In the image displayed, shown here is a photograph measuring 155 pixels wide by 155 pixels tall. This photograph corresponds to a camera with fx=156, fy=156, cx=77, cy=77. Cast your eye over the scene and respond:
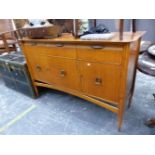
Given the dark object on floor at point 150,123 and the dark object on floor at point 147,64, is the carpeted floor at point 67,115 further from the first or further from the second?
the dark object on floor at point 147,64

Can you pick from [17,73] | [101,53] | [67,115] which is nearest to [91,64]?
[101,53]

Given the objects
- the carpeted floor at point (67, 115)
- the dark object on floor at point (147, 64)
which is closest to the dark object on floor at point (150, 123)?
the carpeted floor at point (67, 115)

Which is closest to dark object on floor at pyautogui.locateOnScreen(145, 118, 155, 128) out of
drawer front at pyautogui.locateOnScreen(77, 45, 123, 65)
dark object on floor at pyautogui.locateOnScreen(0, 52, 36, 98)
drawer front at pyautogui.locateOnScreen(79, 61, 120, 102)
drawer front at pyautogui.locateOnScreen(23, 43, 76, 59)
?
drawer front at pyautogui.locateOnScreen(79, 61, 120, 102)

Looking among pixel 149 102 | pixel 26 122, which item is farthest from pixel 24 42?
pixel 149 102

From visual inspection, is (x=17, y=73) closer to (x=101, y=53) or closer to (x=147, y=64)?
(x=101, y=53)

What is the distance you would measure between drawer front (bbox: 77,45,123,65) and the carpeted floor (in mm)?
696

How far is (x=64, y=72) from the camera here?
1617 mm

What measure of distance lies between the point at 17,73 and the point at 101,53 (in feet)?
4.29

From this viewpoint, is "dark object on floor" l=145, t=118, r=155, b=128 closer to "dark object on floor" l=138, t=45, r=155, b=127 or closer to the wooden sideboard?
the wooden sideboard

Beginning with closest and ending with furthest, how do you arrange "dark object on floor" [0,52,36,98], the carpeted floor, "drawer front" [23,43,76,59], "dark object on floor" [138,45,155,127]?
"dark object on floor" [138,45,155,127] < "drawer front" [23,43,76,59] < the carpeted floor < "dark object on floor" [0,52,36,98]

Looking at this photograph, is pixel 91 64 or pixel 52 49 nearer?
pixel 91 64

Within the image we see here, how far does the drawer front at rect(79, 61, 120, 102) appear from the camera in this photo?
1.29 meters

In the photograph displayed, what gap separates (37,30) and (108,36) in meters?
0.77

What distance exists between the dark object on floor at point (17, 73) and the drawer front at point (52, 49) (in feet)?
0.90
